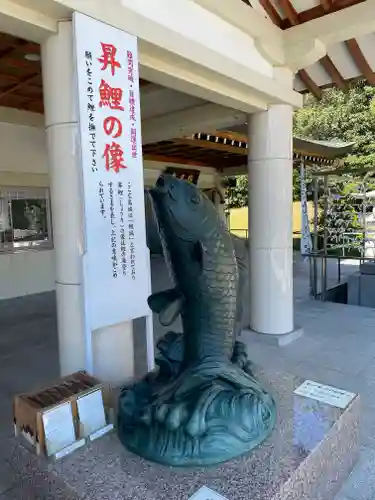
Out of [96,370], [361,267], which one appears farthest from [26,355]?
[361,267]

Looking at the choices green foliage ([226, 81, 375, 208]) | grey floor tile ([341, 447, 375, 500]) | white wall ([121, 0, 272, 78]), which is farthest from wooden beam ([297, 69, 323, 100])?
green foliage ([226, 81, 375, 208])

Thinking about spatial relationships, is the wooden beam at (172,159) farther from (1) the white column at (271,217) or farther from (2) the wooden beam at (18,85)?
(1) the white column at (271,217)

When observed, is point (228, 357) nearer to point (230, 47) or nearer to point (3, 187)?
point (230, 47)

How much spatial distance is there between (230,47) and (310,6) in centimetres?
105

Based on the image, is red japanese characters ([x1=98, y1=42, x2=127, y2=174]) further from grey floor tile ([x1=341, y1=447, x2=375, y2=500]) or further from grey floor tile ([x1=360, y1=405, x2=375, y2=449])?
grey floor tile ([x1=360, y1=405, x2=375, y2=449])

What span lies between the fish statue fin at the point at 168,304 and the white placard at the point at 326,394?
1.06 metres

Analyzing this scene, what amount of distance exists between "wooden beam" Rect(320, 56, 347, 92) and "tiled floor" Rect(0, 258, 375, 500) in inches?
121

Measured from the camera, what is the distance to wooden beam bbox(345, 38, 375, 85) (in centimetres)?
425

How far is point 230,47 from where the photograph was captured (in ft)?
11.3

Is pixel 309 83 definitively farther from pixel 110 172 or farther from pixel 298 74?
pixel 110 172

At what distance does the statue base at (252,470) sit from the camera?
5.27 ft

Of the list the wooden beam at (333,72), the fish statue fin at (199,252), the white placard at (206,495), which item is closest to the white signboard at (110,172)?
the fish statue fin at (199,252)

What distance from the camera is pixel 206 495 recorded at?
5.11 ft

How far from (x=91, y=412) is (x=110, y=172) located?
1377 mm
